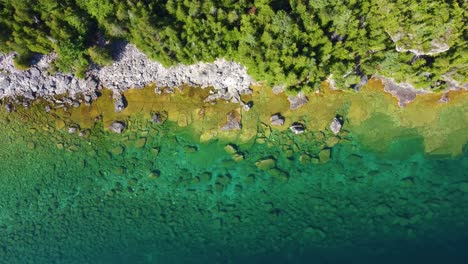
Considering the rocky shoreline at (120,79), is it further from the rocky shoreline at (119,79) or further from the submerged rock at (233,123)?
the submerged rock at (233,123)

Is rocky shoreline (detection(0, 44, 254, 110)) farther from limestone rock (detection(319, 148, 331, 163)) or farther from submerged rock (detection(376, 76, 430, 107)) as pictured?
submerged rock (detection(376, 76, 430, 107))

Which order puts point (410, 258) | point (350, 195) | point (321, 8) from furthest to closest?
1. point (350, 195)
2. point (410, 258)
3. point (321, 8)

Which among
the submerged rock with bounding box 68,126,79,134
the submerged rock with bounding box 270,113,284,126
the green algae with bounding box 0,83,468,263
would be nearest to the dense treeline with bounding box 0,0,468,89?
the submerged rock with bounding box 270,113,284,126

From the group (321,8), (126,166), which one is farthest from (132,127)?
(321,8)

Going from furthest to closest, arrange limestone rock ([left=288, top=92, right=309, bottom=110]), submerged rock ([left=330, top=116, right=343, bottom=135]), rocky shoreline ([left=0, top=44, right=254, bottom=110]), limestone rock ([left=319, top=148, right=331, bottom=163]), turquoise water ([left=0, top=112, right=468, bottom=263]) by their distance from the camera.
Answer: rocky shoreline ([left=0, top=44, right=254, bottom=110])
limestone rock ([left=288, top=92, right=309, bottom=110])
limestone rock ([left=319, top=148, right=331, bottom=163])
submerged rock ([left=330, top=116, right=343, bottom=135])
turquoise water ([left=0, top=112, right=468, bottom=263])

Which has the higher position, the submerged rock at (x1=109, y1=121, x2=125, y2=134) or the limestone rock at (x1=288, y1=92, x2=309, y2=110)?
the limestone rock at (x1=288, y1=92, x2=309, y2=110)

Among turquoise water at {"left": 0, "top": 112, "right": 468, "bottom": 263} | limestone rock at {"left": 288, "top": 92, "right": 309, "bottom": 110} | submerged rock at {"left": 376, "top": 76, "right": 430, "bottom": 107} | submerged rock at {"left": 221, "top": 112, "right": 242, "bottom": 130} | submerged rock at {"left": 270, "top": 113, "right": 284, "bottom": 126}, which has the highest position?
submerged rock at {"left": 376, "top": 76, "right": 430, "bottom": 107}

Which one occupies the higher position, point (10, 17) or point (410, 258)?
point (10, 17)

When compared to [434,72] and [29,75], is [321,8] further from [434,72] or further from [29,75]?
[29,75]
